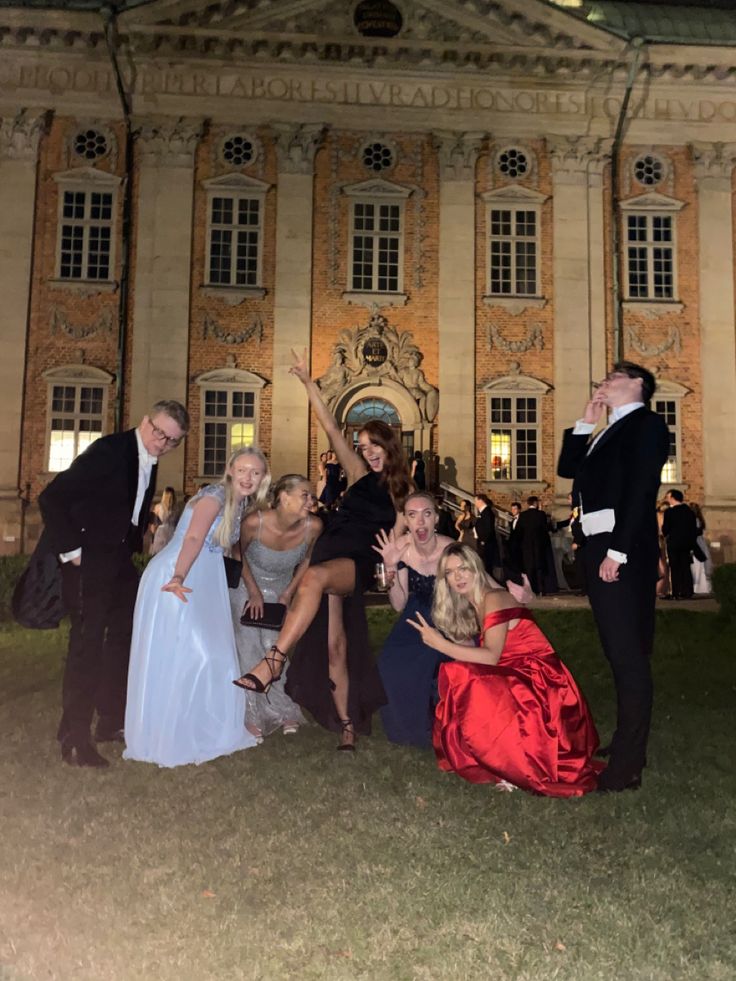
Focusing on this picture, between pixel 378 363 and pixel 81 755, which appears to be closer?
pixel 81 755

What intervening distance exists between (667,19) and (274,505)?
2514cm

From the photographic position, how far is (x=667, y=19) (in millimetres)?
26047

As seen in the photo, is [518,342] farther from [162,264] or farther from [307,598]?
[307,598]

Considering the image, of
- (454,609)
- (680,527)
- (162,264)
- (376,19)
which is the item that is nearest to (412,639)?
(454,609)

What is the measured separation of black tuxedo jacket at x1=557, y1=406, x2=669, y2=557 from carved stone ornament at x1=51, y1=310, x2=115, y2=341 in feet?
63.1

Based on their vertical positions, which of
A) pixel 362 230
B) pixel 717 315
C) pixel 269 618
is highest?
pixel 362 230

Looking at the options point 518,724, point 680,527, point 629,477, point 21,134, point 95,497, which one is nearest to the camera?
point 518,724

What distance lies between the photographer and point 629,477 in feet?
18.0

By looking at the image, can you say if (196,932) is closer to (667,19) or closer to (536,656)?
(536,656)

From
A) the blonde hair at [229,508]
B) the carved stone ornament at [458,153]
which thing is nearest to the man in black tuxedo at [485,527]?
the carved stone ornament at [458,153]

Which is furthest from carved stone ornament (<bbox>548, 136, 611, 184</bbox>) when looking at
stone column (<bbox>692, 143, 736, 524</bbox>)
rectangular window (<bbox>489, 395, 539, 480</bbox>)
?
rectangular window (<bbox>489, 395, 539, 480</bbox>)

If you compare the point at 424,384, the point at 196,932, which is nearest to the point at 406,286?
the point at 424,384

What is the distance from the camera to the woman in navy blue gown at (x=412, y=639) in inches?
246

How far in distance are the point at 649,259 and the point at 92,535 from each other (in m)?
21.2
